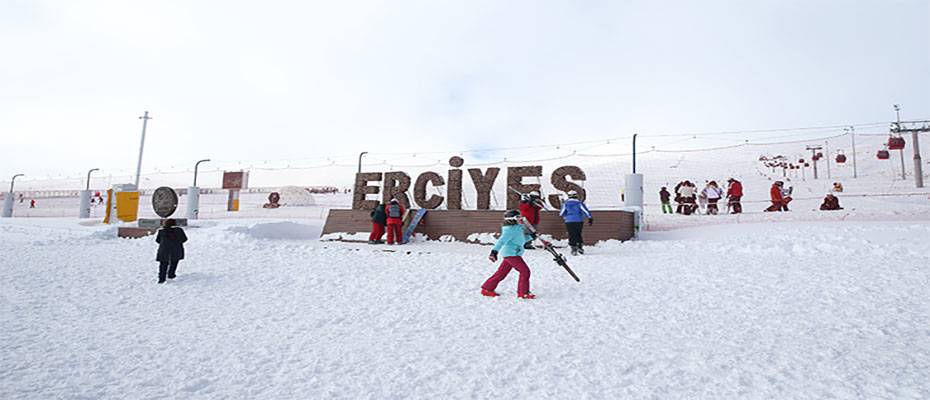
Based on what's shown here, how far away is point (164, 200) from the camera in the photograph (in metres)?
15.4

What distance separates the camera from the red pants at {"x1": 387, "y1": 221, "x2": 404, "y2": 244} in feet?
41.0

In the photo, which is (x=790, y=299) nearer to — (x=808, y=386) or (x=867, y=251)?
(x=808, y=386)

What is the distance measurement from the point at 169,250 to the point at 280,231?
7.51m

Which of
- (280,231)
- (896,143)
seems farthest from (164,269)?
(896,143)

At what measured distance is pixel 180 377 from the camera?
326 centimetres

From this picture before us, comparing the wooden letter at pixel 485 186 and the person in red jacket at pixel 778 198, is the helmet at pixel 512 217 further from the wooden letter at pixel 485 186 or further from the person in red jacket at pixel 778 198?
the person in red jacket at pixel 778 198

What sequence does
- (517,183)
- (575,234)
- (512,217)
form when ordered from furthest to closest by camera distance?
(517,183), (575,234), (512,217)

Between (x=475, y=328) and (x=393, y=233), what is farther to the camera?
(x=393, y=233)

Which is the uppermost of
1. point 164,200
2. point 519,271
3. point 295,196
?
point 295,196

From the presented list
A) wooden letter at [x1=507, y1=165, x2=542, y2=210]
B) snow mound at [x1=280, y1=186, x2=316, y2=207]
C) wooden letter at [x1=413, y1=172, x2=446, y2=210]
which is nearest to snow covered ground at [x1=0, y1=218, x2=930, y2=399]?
wooden letter at [x1=507, y1=165, x2=542, y2=210]

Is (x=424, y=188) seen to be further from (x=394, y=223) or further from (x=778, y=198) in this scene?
(x=778, y=198)

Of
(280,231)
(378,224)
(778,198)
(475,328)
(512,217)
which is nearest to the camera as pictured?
(475,328)

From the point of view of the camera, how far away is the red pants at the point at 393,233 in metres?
12.5

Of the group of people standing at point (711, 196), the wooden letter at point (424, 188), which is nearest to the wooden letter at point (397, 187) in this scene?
the wooden letter at point (424, 188)
